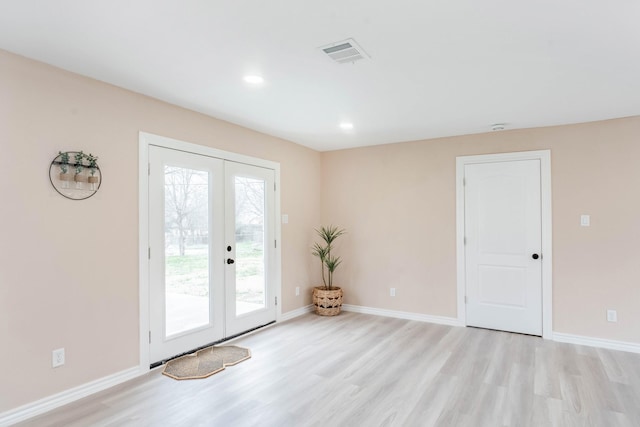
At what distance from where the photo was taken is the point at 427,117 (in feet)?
12.5

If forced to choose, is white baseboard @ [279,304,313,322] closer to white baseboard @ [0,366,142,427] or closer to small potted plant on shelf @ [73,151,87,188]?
white baseboard @ [0,366,142,427]

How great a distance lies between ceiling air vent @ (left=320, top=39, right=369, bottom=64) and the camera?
7.32ft

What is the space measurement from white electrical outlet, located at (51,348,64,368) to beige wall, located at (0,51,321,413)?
0.03 metres

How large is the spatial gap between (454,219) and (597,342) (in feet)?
6.45

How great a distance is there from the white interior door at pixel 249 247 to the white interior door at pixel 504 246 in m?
2.53

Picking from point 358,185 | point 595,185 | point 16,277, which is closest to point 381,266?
point 358,185

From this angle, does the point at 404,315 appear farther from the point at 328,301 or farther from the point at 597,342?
the point at 597,342

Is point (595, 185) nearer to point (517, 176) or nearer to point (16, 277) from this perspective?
point (517, 176)

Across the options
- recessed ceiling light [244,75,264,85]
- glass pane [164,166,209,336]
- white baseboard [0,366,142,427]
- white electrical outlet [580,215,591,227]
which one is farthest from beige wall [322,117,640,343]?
white baseboard [0,366,142,427]

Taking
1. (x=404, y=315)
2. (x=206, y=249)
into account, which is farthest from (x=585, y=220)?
(x=206, y=249)

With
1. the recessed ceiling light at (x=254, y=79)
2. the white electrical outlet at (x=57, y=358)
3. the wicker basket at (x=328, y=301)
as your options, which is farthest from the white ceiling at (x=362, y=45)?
the wicker basket at (x=328, y=301)

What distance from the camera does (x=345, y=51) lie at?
2.32 meters

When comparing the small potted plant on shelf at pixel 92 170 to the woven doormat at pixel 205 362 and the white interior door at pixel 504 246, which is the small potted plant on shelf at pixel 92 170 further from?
the white interior door at pixel 504 246

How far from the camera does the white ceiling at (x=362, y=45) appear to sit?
6.16 feet
